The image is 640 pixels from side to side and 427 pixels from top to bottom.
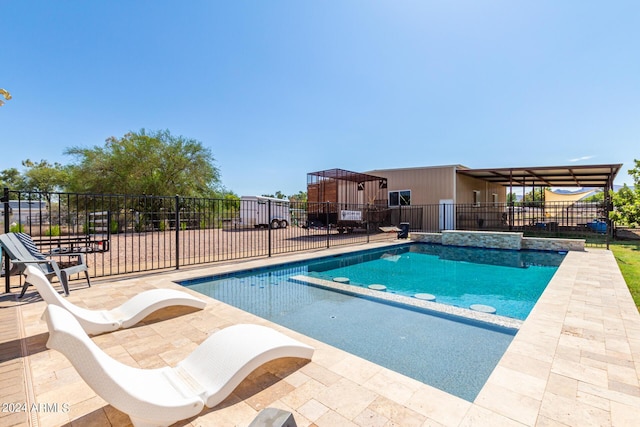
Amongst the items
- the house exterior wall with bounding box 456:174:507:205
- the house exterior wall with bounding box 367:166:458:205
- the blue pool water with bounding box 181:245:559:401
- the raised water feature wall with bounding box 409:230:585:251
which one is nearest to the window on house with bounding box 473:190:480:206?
the house exterior wall with bounding box 456:174:507:205

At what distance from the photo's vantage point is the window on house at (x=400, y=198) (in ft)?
56.5

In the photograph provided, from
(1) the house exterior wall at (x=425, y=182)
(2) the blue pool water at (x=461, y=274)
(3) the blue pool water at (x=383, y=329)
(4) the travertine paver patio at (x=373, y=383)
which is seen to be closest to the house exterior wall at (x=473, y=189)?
(1) the house exterior wall at (x=425, y=182)

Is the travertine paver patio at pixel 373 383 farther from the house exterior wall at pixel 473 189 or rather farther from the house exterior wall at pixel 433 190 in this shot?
the house exterior wall at pixel 473 189

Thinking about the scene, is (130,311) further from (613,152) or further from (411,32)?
(613,152)

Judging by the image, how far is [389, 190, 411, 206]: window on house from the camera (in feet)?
56.5

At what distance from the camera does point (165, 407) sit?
156 cm

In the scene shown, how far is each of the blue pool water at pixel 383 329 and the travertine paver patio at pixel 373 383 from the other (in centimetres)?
43

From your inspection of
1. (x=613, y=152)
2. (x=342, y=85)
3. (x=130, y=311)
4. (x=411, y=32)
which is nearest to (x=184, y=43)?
(x=342, y=85)

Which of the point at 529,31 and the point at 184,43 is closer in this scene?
the point at 529,31

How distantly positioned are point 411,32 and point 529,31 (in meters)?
3.21

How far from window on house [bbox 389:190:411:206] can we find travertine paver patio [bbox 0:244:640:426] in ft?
45.7

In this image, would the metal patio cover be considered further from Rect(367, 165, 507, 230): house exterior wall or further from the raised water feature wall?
the raised water feature wall

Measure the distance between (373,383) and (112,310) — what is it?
304cm

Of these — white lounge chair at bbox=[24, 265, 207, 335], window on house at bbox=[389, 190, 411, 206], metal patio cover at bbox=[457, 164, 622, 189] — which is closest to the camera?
white lounge chair at bbox=[24, 265, 207, 335]
